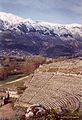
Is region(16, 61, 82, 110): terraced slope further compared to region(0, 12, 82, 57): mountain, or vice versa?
region(0, 12, 82, 57): mountain

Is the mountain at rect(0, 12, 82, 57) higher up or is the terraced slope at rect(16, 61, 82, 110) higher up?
the mountain at rect(0, 12, 82, 57)

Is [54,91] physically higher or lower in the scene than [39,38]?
lower

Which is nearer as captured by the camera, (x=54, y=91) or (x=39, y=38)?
(x=54, y=91)

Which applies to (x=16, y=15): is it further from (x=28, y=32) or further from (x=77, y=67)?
(x=77, y=67)

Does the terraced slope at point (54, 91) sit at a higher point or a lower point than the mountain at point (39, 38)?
lower

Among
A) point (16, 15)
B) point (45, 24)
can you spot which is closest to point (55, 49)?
point (45, 24)
